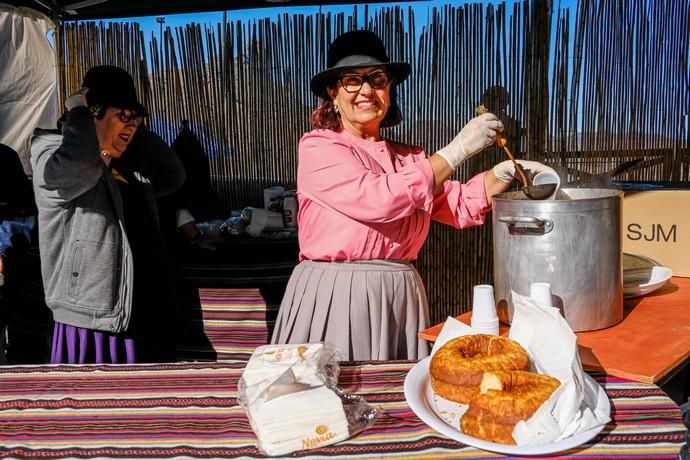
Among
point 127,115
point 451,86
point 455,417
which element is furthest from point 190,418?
point 451,86

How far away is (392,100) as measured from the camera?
2133 mm

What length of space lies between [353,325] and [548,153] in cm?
217

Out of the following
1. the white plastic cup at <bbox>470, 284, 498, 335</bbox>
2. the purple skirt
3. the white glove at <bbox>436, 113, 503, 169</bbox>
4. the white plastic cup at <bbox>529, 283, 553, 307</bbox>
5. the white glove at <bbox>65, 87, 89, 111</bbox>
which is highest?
the white glove at <bbox>65, 87, 89, 111</bbox>

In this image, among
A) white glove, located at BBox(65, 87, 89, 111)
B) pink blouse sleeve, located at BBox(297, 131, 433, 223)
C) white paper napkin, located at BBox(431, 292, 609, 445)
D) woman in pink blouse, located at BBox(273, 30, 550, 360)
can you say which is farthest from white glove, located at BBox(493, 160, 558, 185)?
white glove, located at BBox(65, 87, 89, 111)

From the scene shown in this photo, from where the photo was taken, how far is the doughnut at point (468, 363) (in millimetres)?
970

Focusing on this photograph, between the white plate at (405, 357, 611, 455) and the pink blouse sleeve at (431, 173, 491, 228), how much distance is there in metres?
0.92

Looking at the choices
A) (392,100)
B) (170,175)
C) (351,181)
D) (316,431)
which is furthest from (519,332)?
(170,175)

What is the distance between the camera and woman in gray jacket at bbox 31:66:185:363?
2.05 m

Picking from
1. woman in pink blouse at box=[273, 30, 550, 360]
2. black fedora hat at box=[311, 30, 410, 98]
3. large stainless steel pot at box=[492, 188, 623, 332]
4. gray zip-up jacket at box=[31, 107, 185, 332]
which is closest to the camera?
large stainless steel pot at box=[492, 188, 623, 332]

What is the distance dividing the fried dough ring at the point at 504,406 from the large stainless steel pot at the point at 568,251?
0.42 metres

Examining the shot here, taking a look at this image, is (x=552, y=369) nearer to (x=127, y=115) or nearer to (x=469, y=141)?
(x=469, y=141)

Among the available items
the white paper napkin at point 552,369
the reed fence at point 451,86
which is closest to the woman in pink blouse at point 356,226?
the white paper napkin at point 552,369

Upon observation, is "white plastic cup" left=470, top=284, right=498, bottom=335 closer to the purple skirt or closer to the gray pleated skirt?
the gray pleated skirt

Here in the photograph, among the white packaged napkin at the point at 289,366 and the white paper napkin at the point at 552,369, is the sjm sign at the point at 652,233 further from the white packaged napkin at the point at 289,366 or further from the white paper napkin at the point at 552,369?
the white packaged napkin at the point at 289,366
